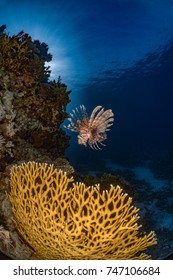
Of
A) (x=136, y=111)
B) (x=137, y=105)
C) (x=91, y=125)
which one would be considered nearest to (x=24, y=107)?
(x=91, y=125)

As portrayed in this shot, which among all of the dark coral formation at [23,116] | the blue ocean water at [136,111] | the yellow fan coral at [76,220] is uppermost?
the blue ocean water at [136,111]

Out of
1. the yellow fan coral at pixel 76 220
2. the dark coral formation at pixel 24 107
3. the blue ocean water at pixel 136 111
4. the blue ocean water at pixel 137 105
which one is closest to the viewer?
the yellow fan coral at pixel 76 220

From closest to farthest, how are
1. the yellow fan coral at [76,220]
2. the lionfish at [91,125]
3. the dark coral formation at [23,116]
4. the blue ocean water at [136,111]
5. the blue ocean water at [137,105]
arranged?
the yellow fan coral at [76,220] → the dark coral formation at [23,116] → the lionfish at [91,125] → the blue ocean water at [136,111] → the blue ocean water at [137,105]

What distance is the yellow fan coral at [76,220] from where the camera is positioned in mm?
3791

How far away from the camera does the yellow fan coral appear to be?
379 cm

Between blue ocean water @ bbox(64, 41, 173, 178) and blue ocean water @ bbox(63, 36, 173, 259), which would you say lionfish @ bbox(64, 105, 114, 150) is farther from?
blue ocean water @ bbox(64, 41, 173, 178)

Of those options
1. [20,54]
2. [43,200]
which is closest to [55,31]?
[20,54]

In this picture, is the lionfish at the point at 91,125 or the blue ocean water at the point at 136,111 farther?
the blue ocean water at the point at 136,111

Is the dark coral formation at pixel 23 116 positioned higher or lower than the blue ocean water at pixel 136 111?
lower

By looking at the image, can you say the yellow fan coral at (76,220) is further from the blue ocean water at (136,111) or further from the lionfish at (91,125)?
the blue ocean water at (136,111)

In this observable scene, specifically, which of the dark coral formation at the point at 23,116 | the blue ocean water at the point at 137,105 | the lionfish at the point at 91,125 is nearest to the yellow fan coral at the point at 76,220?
the dark coral formation at the point at 23,116

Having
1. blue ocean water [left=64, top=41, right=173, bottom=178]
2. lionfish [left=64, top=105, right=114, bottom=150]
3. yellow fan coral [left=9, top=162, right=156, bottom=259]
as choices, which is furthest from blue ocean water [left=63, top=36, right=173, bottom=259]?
A: yellow fan coral [left=9, top=162, right=156, bottom=259]
